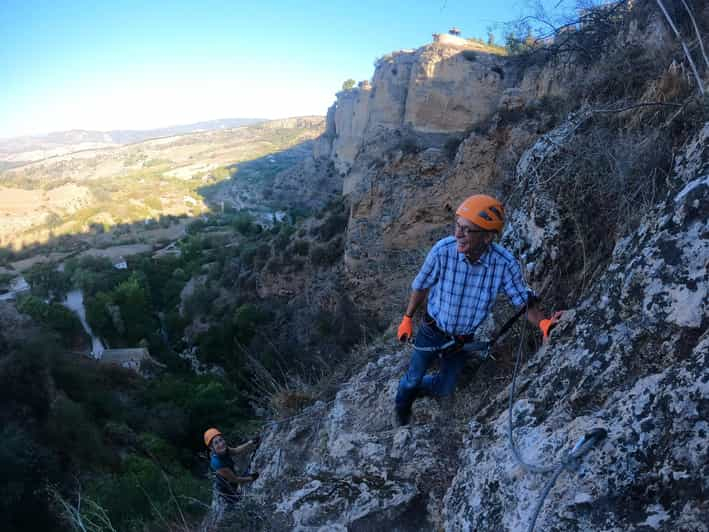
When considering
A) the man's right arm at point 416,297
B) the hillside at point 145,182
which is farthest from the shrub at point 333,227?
the hillside at point 145,182

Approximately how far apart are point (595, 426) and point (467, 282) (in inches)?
37.6

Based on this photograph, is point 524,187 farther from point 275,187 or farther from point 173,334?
point 275,187

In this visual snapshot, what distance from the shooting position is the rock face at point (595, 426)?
1312 mm

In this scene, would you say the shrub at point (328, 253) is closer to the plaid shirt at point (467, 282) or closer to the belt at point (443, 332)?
the belt at point (443, 332)

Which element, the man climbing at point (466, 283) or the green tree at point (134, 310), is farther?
the green tree at point (134, 310)

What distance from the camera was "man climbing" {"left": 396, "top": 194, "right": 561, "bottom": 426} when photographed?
208 centimetres

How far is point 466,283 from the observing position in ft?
7.55

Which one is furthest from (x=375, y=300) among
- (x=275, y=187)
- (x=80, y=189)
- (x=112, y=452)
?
(x=80, y=189)

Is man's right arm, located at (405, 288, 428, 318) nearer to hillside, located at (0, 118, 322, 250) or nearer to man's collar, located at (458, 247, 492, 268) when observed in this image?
man's collar, located at (458, 247, 492, 268)

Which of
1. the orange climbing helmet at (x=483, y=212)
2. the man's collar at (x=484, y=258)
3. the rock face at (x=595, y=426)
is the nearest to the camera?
the rock face at (x=595, y=426)

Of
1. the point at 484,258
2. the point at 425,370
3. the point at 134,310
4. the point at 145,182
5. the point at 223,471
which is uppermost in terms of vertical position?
the point at 145,182

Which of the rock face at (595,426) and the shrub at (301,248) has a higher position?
the rock face at (595,426)

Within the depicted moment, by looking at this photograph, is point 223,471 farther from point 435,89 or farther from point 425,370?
point 435,89

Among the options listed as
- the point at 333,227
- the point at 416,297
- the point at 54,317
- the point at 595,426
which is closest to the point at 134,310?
the point at 54,317
